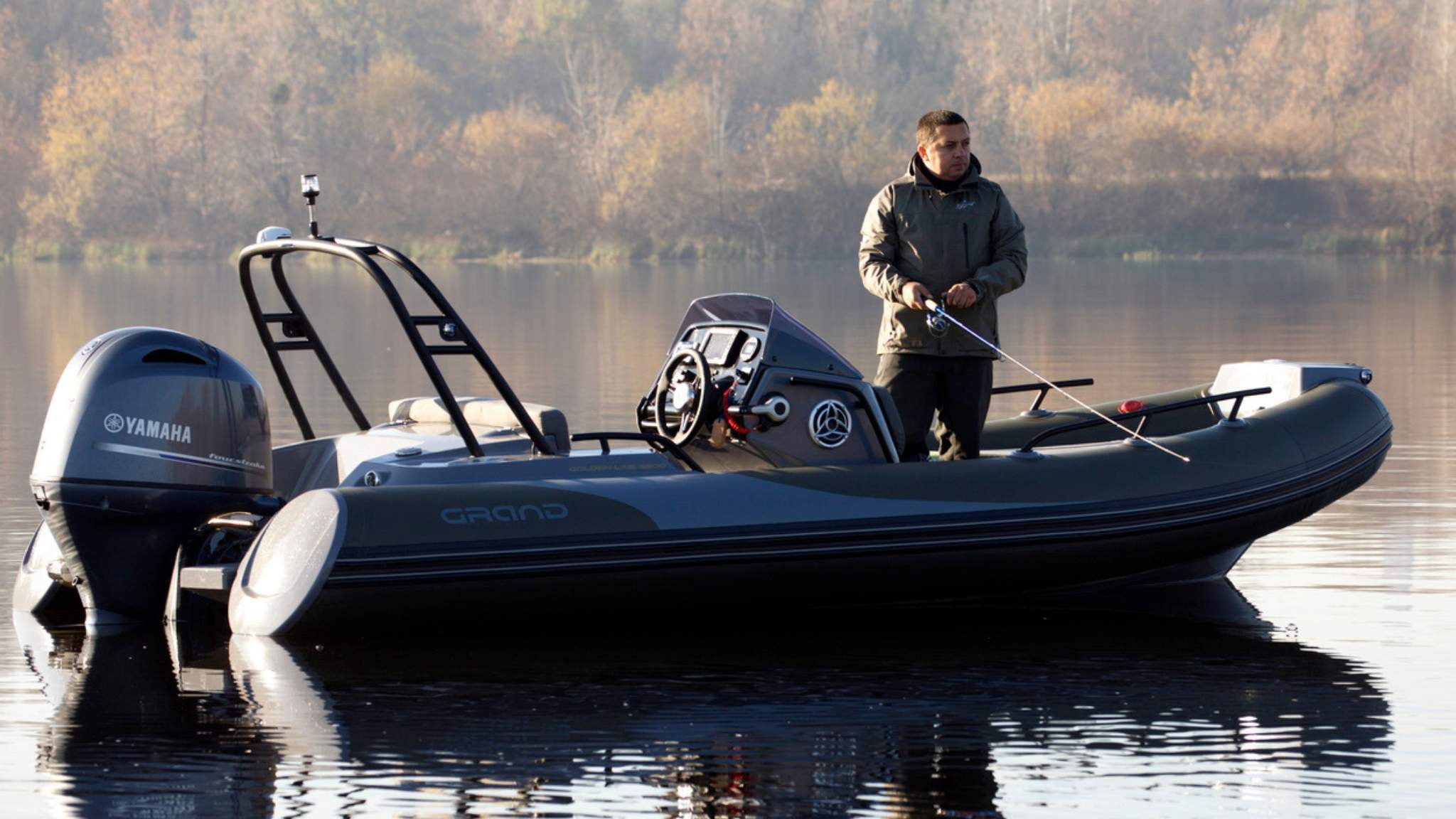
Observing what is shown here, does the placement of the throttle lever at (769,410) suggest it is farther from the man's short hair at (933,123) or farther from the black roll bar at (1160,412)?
the man's short hair at (933,123)

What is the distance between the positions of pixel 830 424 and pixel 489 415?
1.19m

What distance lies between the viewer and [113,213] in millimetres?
50969

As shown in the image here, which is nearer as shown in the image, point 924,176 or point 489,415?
point 924,176

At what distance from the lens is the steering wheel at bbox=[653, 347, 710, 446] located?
7.02m

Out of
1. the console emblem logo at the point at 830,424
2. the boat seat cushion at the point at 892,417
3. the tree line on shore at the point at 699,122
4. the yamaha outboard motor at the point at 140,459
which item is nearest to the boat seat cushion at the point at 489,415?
the yamaha outboard motor at the point at 140,459

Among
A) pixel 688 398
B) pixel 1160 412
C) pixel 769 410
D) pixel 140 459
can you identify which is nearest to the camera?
pixel 140 459

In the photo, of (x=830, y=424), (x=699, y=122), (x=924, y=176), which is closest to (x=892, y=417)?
(x=830, y=424)

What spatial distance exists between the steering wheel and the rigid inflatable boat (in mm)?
12

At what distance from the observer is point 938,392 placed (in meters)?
7.29

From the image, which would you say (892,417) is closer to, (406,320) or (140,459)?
(406,320)

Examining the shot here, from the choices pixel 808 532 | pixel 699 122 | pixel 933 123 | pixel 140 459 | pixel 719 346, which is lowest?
pixel 808 532

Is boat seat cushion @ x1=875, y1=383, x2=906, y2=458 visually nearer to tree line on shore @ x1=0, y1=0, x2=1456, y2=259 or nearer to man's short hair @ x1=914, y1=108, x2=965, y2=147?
man's short hair @ x1=914, y1=108, x2=965, y2=147

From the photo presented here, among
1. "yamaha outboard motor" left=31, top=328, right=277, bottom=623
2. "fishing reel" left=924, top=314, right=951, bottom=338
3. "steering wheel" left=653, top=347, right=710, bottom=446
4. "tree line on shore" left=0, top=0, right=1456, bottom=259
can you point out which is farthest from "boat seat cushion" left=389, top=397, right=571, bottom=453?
"tree line on shore" left=0, top=0, right=1456, bottom=259

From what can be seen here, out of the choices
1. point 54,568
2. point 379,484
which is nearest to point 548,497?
point 379,484
